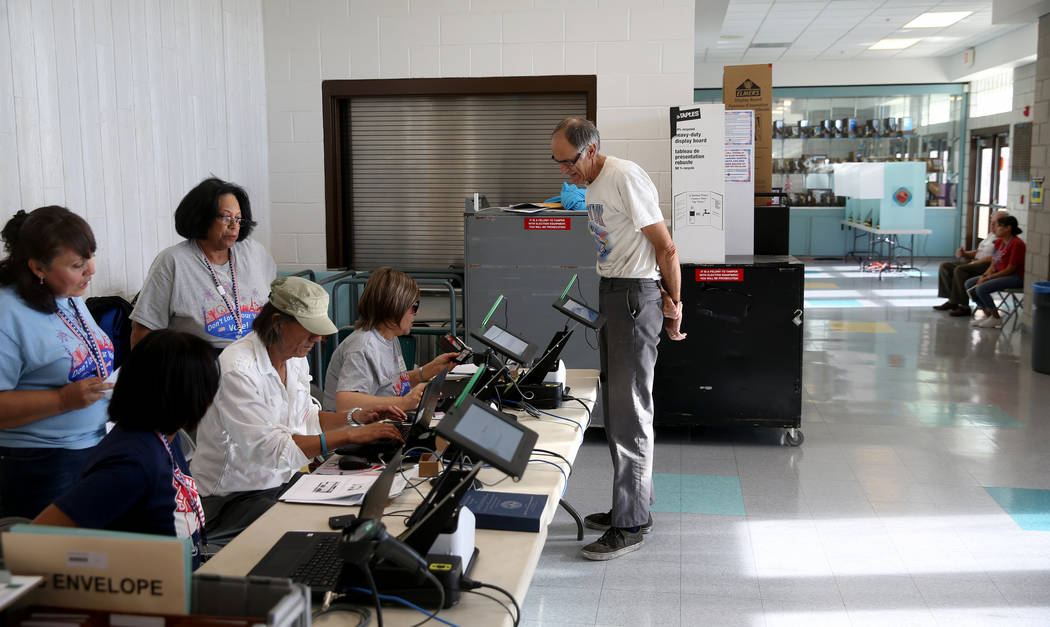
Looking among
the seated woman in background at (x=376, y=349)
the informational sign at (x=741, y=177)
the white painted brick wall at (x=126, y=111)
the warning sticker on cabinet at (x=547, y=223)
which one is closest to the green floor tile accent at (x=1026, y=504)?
the informational sign at (x=741, y=177)

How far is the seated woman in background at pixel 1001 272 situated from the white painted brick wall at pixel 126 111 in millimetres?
7585

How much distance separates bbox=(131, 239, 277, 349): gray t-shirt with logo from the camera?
3.37 m

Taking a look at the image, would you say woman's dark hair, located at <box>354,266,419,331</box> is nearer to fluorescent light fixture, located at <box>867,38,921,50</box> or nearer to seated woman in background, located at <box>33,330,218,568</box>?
seated woman in background, located at <box>33,330,218,568</box>

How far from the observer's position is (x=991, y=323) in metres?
9.37

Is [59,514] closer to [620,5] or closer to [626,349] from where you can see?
[626,349]

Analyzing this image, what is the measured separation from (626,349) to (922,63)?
14.0m

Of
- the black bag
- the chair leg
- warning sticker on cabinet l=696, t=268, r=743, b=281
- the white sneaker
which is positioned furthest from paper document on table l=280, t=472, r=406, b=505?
the white sneaker

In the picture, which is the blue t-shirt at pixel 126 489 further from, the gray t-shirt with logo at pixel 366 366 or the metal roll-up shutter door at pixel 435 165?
the metal roll-up shutter door at pixel 435 165

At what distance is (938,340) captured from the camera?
8578mm

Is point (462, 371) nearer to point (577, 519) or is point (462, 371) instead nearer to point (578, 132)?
point (577, 519)

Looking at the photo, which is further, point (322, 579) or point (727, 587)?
point (727, 587)

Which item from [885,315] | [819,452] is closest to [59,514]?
[819,452]

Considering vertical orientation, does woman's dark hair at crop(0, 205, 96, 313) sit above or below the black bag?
above

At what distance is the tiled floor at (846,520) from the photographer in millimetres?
3234
